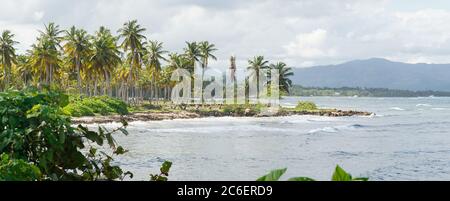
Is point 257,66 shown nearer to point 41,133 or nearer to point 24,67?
point 24,67

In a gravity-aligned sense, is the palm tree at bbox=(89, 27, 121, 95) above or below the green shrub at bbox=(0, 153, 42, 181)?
above

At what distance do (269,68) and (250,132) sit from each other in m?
41.5

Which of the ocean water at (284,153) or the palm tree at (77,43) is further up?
the palm tree at (77,43)

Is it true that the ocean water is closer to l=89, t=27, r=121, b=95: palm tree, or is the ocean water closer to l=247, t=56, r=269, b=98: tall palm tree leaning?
l=89, t=27, r=121, b=95: palm tree

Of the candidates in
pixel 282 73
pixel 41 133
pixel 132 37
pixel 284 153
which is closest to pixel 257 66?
pixel 282 73

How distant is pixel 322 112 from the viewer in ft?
244

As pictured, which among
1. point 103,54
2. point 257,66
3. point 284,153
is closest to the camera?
point 284,153

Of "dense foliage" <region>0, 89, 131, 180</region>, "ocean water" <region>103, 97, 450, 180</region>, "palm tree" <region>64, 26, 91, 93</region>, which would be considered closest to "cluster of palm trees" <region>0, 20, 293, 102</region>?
"palm tree" <region>64, 26, 91, 93</region>

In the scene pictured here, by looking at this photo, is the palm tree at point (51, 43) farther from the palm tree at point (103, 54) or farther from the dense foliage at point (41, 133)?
the dense foliage at point (41, 133)

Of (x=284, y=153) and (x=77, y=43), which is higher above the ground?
(x=77, y=43)

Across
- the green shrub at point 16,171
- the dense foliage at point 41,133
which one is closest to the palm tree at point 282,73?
the dense foliage at point 41,133

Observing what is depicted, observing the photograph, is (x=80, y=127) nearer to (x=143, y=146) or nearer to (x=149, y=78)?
(x=143, y=146)
